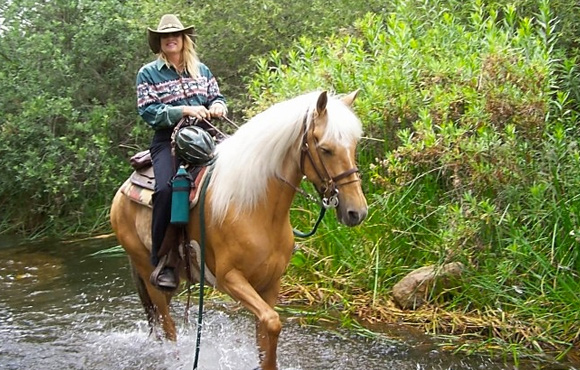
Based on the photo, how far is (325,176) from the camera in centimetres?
423

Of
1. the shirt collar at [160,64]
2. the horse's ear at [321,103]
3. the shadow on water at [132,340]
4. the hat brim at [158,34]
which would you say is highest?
the hat brim at [158,34]

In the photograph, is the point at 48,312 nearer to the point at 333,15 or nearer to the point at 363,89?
the point at 363,89

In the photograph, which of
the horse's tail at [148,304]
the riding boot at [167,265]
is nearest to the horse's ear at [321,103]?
the riding boot at [167,265]

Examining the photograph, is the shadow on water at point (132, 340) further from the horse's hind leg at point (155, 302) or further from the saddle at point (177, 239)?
the saddle at point (177, 239)

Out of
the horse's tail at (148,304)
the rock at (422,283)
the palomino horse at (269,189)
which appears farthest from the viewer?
the rock at (422,283)

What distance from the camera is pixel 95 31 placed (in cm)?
1148

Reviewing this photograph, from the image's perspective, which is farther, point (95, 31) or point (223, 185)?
point (95, 31)

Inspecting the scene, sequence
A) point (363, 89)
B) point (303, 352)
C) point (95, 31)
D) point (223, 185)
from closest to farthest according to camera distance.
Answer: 1. point (223, 185)
2. point (303, 352)
3. point (363, 89)
4. point (95, 31)

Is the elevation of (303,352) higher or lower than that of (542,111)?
lower

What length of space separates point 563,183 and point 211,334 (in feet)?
10.8

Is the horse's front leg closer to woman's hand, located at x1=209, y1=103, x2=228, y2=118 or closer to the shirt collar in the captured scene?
woman's hand, located at x1=209, y1=103, x2=228, y2=118

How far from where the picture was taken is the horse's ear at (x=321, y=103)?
4.18 metres

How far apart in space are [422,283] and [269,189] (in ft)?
7.41

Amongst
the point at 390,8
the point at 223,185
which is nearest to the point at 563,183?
the point at 223,185
